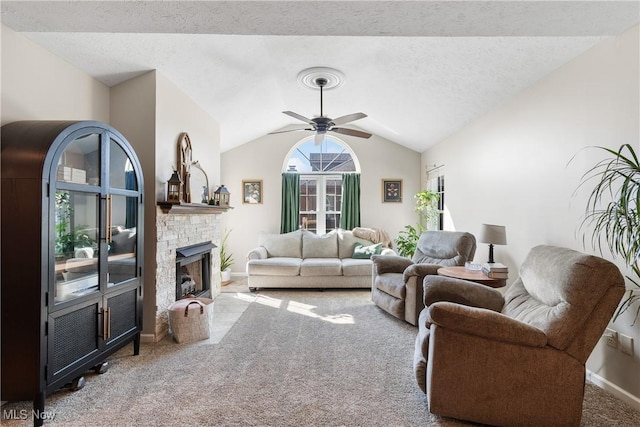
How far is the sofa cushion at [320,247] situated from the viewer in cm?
561

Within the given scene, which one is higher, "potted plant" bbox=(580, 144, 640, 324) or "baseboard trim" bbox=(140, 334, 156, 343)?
"potted plant" bbox=(580, 144, 640, 324)

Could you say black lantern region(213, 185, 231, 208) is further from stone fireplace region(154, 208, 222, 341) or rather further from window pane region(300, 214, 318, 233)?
window pane region(300, 214, 318, 233)

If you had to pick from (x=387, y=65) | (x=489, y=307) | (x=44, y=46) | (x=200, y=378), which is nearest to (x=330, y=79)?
(x=387, y=65)

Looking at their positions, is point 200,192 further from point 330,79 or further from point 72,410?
point 72,410

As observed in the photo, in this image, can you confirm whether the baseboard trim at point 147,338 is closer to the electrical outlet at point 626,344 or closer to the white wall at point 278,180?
the white wall at point 278,180

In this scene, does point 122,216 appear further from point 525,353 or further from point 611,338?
point 611,338

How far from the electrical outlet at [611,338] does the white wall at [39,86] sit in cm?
421

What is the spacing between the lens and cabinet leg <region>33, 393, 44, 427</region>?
1858 mm

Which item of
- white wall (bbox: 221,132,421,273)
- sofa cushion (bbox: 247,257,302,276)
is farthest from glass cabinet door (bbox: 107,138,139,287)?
white wall (bbox: 221,132,421,273)

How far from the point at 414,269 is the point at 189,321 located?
2.33 meters

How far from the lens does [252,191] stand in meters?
6.17

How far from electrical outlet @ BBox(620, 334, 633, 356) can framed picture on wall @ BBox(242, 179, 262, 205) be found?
17.0 feet

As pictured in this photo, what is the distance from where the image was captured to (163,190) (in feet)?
10.7

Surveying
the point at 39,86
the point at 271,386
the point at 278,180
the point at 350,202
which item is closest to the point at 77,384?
the point at 271,386
